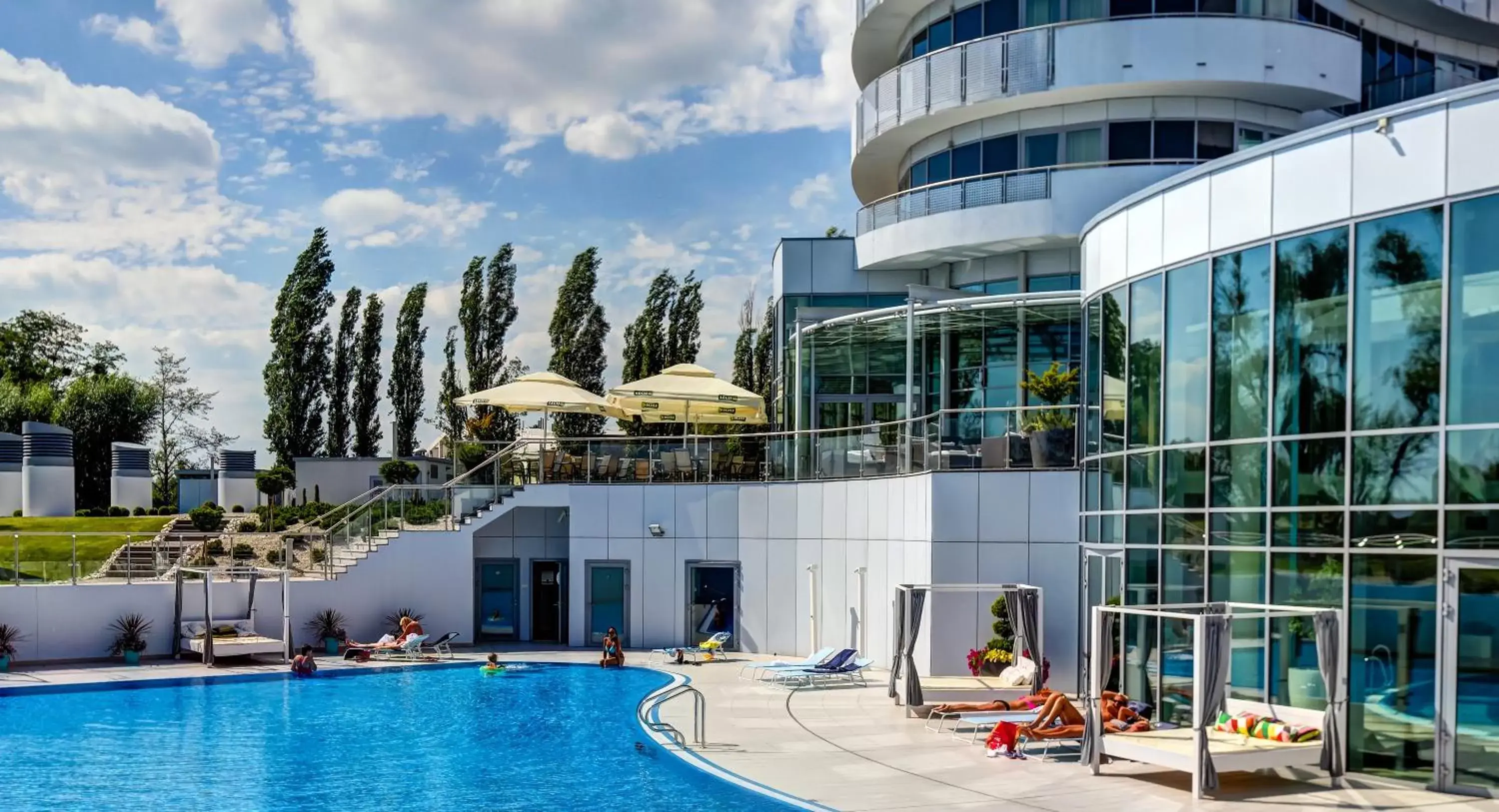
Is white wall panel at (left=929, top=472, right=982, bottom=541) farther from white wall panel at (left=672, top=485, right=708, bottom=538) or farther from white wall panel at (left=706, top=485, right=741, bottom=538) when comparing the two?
white wall panel at (left=672, top=485, right=708, bottom=538)

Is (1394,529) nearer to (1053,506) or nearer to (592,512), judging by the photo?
(1053,506)

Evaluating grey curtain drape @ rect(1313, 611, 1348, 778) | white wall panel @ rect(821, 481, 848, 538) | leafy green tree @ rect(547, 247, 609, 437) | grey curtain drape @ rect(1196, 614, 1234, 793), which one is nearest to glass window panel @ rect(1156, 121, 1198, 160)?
white wall panel @ rect(821, 481, 848, 538)

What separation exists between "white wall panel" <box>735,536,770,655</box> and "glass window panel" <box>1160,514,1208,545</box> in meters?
11.8

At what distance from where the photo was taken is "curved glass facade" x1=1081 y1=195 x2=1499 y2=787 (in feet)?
43.7

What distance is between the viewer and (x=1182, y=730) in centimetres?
1539

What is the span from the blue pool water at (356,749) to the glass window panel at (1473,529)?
774 centimetres

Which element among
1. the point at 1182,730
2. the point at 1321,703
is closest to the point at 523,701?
the point at 1182,730

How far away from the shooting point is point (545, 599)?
30594 mm

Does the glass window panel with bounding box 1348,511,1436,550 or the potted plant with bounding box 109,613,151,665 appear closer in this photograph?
the glass window panel with bounding box 1348,511,1436,550

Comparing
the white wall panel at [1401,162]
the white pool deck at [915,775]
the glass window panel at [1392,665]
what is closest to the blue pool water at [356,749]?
the white pool deck at [915,775]

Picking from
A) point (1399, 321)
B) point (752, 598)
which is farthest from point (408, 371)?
point (1399, 321)

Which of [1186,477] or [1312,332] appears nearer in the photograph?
[1312,332]

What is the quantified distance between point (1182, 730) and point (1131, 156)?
14971 mm

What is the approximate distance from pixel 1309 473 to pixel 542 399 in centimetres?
1936
